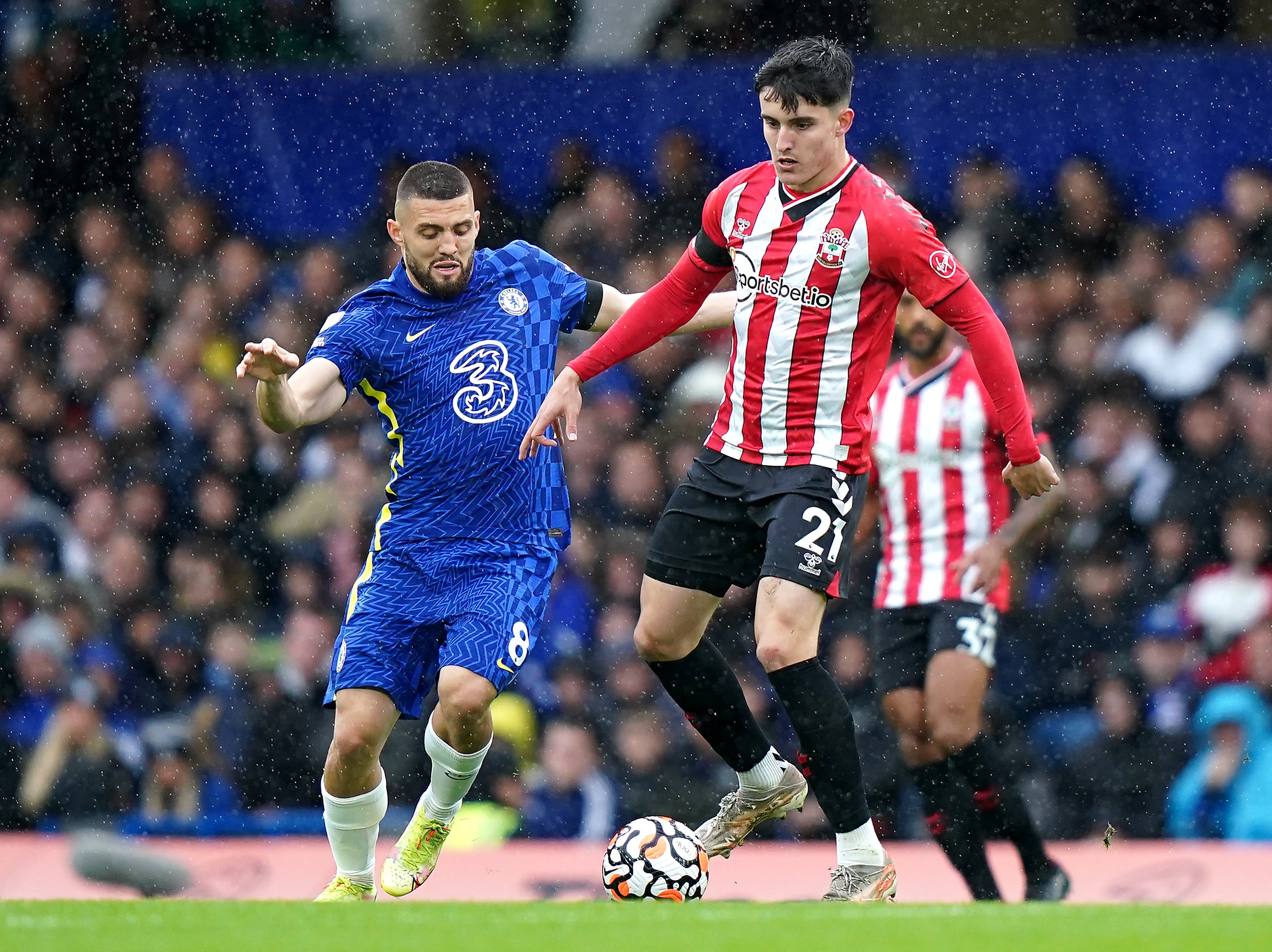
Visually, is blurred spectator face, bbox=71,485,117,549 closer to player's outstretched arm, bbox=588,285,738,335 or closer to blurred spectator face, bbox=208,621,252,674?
blurred spectator face, bbox=208,621,252,674

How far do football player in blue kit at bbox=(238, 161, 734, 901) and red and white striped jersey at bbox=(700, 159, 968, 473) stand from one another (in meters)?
0.50

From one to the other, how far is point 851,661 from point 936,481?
192cm

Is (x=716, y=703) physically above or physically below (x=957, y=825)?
above

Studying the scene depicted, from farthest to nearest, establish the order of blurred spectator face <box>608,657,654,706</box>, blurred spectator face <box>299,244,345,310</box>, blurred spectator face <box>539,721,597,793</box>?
1. blurred spectator face <box>299,244,345,310</box>
2. blurred spectator face <box>608,657,654,706</box>
3. blurred spectator face <box>539,721,597,793</box>

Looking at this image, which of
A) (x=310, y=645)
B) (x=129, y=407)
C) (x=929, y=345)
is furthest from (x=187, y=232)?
(x=929, y=345)

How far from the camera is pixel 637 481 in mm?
9477

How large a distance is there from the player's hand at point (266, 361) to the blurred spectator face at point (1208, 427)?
5.17m

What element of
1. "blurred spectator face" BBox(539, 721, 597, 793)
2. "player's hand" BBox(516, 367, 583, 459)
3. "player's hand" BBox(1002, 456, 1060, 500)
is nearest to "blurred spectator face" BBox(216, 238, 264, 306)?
"blurred spectator face" BBox(539, 721, 597, 793)

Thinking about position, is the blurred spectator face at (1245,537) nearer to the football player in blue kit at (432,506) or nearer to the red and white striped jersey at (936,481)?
the red and white striped jersey at (936,481)

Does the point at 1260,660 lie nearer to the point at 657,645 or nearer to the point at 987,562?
the point at 987,562

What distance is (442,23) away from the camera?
38.4 ft

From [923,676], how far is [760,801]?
141cm

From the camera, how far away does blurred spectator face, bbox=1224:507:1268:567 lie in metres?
8.78

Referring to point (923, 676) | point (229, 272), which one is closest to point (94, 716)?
point (229, 272)
